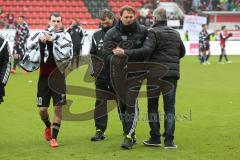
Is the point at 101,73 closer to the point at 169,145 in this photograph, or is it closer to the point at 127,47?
the point at 127,47

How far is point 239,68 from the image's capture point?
2691cm

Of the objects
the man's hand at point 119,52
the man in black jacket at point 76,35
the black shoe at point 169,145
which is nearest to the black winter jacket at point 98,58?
the man's hand at point 119,52

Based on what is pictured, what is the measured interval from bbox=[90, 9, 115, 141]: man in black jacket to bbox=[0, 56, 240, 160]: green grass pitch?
0.27 metres

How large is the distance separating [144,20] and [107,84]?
93.2 feet

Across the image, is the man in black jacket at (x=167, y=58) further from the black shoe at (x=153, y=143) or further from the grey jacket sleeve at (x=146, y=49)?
the black shoe at (x=153, y=143)

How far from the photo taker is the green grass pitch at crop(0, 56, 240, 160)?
8.94 meters

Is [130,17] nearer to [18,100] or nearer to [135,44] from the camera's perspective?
[135,44]

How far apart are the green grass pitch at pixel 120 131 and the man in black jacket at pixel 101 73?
0.88ft

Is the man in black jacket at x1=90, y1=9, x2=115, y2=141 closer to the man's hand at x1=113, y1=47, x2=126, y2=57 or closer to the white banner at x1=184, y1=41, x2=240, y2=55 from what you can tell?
the man's hand at x1=113, y1=47, x2=126, y2=57

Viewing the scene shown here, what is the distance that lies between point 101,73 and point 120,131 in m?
1.32

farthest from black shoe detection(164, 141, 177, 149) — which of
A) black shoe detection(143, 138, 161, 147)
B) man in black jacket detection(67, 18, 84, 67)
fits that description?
man in black jacket detection(67, 18, 84, 67)

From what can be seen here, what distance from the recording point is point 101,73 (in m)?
10.3

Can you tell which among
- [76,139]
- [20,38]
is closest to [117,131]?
[76,139]

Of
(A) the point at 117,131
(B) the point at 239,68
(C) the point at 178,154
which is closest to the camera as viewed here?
(C) the point at 178,154
